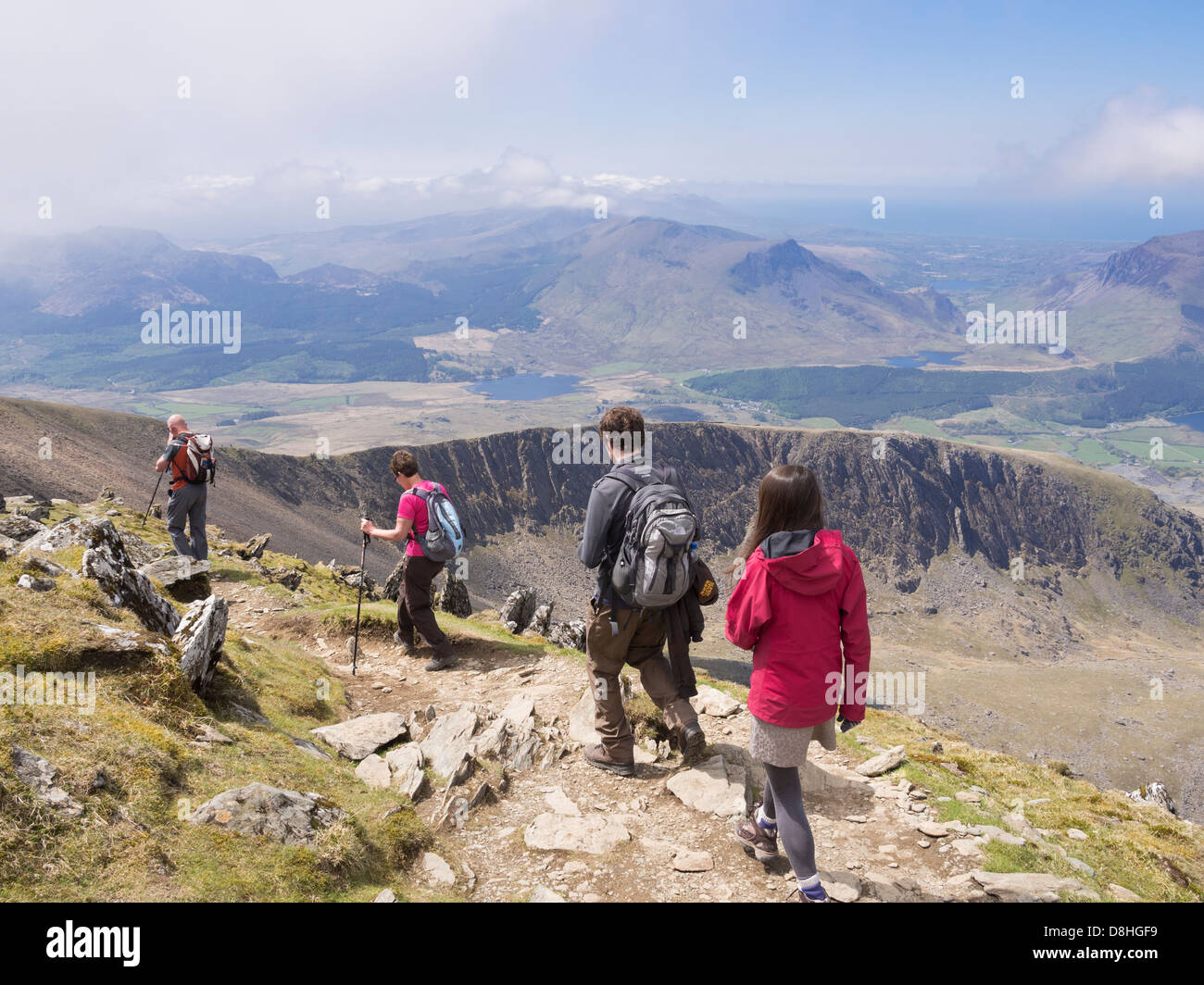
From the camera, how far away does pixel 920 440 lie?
198m

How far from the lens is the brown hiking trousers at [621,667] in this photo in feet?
28.8

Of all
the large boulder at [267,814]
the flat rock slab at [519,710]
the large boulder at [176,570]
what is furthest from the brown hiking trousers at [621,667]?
the large boulder at [176,570]

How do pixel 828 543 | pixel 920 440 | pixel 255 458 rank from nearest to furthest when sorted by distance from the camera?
pixel 828 543 → pixel 255 458 → pixel 920 440

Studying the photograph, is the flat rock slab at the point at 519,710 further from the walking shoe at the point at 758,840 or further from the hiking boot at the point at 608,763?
the walking shoe at the point at 758,840

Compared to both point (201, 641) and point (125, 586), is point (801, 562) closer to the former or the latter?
point (201, 641)

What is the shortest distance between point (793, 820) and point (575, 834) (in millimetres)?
2802

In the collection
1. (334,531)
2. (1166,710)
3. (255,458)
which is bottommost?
(1166,710)

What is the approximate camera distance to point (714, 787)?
9.02m

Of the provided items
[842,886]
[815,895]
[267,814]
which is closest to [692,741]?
[842,886]
